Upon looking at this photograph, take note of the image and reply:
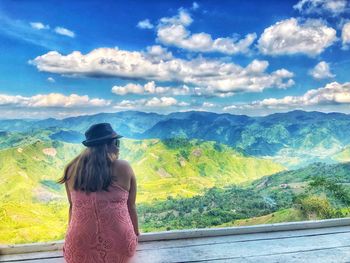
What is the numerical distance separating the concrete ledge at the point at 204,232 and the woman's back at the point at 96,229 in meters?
0.62

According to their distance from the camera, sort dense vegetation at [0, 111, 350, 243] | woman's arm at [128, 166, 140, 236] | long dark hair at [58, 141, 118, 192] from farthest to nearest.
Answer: dense vegetation at [0, 111, 350, 243], woman's arm at [128, 166, 140, 236], long dark hair at [58, 141, 118, 192]

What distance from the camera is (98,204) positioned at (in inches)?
68.5

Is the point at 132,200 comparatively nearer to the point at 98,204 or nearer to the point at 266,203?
the point at 98,204

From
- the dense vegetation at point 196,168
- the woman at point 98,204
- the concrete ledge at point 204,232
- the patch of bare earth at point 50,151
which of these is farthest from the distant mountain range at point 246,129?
the woman at point 98,204

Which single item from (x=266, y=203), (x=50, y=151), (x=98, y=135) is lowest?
(x=266, y=203)

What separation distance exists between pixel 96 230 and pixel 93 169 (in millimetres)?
264

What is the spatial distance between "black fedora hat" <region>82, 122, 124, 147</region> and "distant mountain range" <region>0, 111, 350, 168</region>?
3.78 feet

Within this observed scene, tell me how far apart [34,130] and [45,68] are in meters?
0.48

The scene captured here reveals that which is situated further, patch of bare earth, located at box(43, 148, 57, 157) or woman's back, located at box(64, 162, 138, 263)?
patch of bare earth, located at box(43, 148, 57, 157)

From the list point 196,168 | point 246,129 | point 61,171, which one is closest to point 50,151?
point 61,171

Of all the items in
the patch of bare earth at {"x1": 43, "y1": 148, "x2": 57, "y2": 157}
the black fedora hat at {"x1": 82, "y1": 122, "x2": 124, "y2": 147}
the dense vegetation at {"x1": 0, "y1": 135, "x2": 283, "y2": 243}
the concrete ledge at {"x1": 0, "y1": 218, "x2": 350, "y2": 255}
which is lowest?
the concrete ledge at {"x1": 0, "y1": 218, "x2": 350, "y2": 255}

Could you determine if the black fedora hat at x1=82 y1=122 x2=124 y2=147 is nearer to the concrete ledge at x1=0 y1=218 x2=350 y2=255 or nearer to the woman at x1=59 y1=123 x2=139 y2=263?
the woman at x1=59 y1=123 x2=139 y2=263

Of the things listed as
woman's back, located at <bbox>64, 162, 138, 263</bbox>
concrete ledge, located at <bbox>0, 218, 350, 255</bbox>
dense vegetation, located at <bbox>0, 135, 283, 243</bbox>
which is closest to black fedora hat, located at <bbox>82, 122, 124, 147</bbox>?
woman's back, located at <bbox>64, 162, 138, 263</bbox>

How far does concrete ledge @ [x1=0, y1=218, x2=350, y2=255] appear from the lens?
231cm
